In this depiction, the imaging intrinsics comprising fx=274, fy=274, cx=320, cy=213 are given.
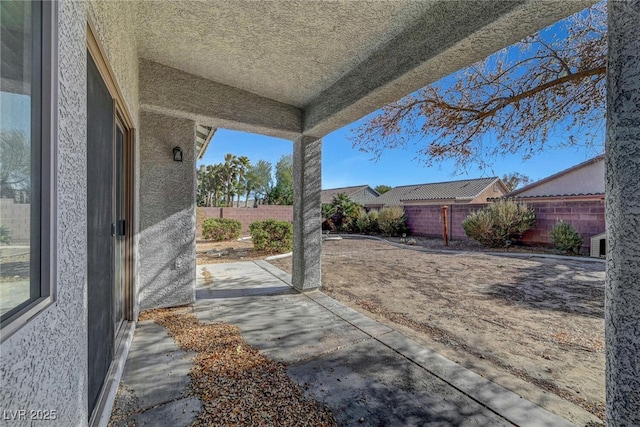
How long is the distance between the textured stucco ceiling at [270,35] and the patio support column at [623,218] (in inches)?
67.8

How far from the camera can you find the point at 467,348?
9.91 feet

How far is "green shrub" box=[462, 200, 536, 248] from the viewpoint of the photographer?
10.3 meters

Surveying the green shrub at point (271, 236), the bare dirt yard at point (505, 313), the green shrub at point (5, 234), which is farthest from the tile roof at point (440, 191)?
the green shrub at point (5, 234)

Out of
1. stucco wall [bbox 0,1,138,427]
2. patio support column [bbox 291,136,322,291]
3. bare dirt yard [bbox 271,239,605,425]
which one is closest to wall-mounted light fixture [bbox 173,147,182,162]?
patio support column [bbox 291,136,322,291]

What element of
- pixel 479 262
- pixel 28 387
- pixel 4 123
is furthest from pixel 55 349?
pixel 479 262

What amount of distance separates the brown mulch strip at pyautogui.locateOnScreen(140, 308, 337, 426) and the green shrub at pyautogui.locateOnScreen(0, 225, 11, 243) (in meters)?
1.77

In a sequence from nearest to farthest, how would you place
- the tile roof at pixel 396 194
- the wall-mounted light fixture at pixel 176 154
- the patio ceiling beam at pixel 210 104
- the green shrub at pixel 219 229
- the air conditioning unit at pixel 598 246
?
the patio ceiling beam at pixel 210 104 → the wall-mounted light fixture at pixel 176 154 → the air conditioning unit at pixel 598 246 → the green shrub at pixel 219 229 → the tile roof at pixel 396 194

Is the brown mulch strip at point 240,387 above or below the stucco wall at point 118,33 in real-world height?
below

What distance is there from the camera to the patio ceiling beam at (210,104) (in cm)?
362

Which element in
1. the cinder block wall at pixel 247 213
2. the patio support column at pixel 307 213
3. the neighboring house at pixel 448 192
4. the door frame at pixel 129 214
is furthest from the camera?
the neighboring house at pixel 448 192

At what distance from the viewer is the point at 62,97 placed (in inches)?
42.5

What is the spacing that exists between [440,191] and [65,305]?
1042 inches

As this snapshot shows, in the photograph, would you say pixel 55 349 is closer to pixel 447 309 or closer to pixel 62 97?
pixel 62 97

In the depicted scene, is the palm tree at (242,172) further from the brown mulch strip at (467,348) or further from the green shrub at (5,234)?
Result: the green shrub at (5,234)
